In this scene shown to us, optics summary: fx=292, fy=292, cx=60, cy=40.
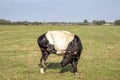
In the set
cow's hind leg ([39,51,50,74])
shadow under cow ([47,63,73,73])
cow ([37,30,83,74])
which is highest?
cow ([37,30,83,74])

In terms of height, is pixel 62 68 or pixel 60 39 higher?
pixel 60 39

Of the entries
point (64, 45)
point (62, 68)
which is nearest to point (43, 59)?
point (64, 45)

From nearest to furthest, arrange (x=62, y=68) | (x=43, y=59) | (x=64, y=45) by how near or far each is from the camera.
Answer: (x=64, y=45) < (x=43, y=59) < (x=62, y=68)

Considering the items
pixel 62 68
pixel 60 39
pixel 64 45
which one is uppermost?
pixel 60 39

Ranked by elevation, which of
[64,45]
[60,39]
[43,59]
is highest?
[60,39]

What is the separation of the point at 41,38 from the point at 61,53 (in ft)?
3.84

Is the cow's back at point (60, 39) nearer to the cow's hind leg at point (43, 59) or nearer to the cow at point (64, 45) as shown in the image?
the cow at point (64, 45)

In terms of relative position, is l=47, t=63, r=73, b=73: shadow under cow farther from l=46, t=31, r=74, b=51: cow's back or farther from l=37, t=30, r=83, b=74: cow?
l=46, t=31, r=74, b=51: cow's back

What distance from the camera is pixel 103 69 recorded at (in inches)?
525

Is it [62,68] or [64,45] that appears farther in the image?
[62,68]

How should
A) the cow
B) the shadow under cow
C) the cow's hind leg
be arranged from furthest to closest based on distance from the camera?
1. the shadow under cow
2. the cow's hind leg
3. the cow

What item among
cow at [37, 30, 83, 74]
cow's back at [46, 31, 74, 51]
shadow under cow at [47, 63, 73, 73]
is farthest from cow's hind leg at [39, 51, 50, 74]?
shadow under cow at [47, 63, 73, 73]

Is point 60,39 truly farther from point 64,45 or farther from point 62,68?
point 62,68

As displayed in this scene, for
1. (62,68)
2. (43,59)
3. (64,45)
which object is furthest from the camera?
(62,68)
